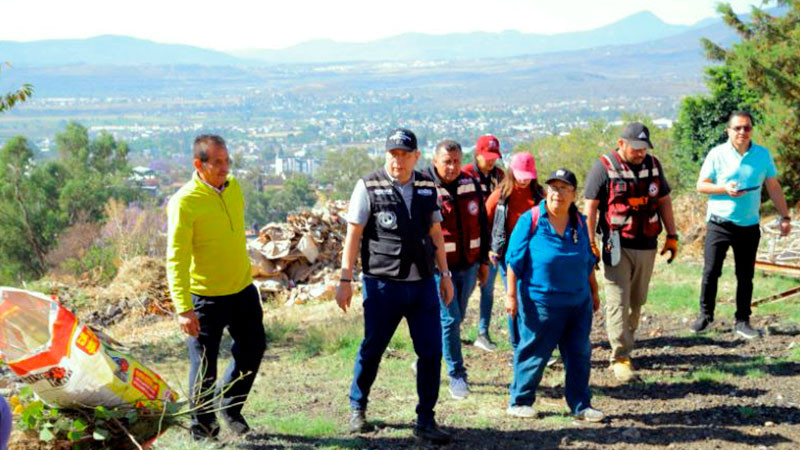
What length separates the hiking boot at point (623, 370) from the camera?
20.0 ft

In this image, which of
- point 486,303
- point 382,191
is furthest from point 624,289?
point 382,191

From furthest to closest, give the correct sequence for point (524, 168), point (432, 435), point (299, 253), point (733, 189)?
point (299, 253)
point (733, 189)
point (524, 168)
point (432, 435)

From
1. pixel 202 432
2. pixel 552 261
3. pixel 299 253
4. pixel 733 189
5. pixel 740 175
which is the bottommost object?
pixel 299 253

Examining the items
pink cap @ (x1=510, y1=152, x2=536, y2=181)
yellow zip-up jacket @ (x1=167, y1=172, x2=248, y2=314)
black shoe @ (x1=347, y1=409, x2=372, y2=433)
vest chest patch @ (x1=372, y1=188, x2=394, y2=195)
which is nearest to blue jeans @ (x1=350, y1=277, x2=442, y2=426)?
black shoe @ (x1=347, y1=409, x2=372, y2=433)

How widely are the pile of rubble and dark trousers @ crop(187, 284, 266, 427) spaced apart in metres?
7.10

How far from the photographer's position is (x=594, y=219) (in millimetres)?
5914

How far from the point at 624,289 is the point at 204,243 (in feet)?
10.2

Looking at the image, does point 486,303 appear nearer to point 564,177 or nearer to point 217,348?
point 564,177

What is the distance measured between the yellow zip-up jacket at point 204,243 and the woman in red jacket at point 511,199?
2124 millimetres

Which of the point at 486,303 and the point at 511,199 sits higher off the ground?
the point at 511,199

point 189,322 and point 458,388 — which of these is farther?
point 458,388

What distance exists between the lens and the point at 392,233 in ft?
15.8

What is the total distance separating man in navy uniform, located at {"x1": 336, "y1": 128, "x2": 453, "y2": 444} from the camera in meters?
4.82

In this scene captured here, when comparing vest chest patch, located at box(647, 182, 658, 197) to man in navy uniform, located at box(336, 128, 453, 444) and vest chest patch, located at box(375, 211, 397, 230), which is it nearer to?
man in navy uniform, located at box(336, 128, 453, 444)
